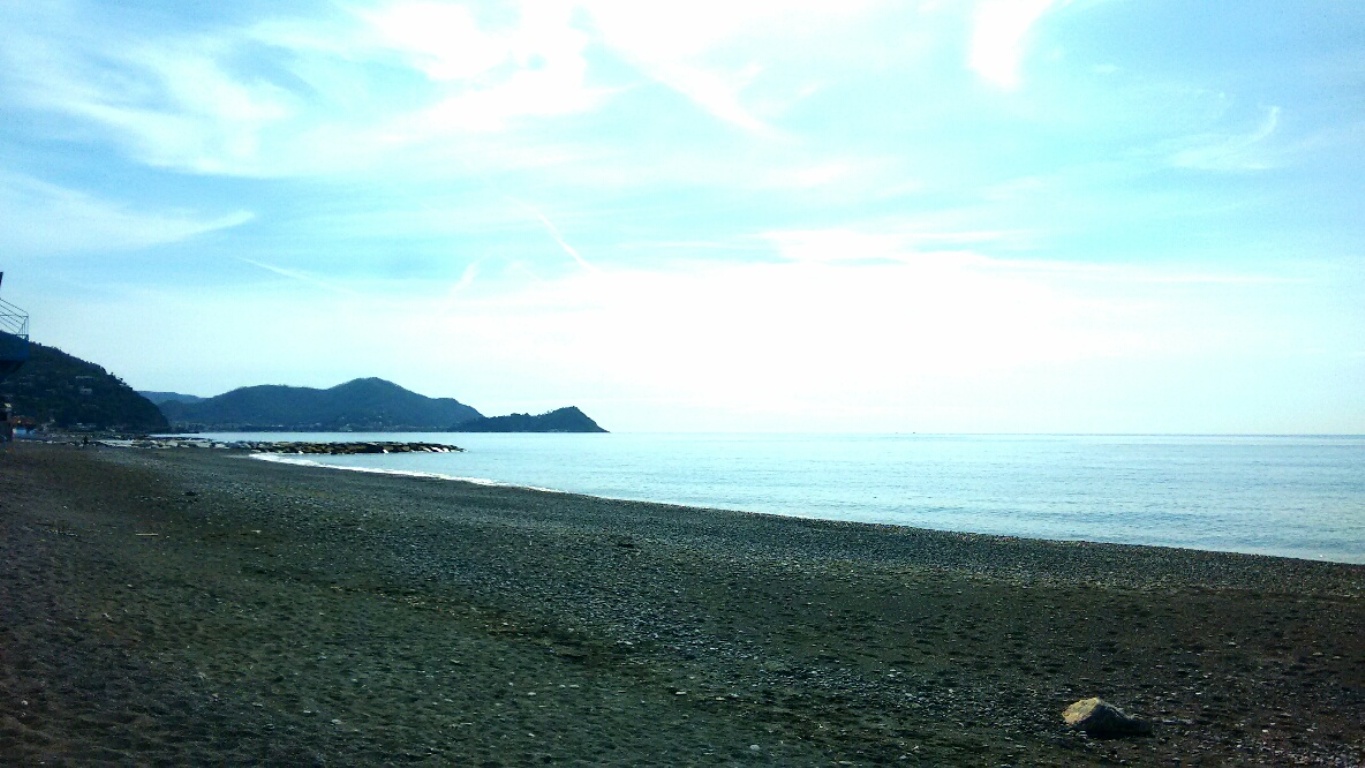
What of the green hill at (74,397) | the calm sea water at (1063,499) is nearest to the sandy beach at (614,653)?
the calm sea water at (1063,499)

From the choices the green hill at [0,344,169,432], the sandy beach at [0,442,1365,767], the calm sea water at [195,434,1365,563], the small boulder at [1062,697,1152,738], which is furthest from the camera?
the green hill at [0,344,169,432]

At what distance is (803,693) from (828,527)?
20945 mm

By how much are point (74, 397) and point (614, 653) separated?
17585 cm

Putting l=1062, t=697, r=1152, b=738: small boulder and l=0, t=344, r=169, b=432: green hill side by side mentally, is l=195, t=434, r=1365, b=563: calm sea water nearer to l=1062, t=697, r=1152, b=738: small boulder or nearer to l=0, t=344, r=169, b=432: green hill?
l=1062, t=697, r=1152, b=738: small boulder

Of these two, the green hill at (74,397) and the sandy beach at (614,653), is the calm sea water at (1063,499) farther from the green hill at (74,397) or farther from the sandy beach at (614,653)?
the green hill at (74,397)

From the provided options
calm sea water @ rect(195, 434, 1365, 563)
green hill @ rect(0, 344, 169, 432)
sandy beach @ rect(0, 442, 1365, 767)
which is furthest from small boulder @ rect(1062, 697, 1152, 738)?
green hill @ rect(0, 344, 169, 432)

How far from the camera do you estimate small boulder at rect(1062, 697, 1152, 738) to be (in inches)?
377

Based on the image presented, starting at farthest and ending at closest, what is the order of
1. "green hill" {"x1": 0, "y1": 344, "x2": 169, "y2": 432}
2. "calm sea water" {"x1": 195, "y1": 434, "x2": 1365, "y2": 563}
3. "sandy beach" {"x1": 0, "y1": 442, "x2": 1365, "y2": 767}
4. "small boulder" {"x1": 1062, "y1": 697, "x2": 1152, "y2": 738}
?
1. "green hill" {"x1": 0, "y1": 344, "x2": 169, "y2": 432}
2. "calm sea water" {"x1": 195, "y1": 434, "x2": 1365, "y2": 563}
3. "small boulder" {"x1": 1062, "y1": 697, "x2": 1152, "y2": 738}
4. "sandy beach" {"x1": 0, "y1": 442, "x2": 1365, "y2": 767}

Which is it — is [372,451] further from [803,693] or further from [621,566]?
[803,693]

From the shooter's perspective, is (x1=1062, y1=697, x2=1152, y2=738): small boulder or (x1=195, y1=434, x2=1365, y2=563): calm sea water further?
(x1=195, y1=434, x2=1365, y2=563): calm sea water

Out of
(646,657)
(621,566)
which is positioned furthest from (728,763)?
(621,566)

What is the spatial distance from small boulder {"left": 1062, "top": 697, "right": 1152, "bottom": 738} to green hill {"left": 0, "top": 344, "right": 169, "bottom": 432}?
15851 cm

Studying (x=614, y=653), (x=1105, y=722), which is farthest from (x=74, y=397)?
(x=1105, y=722)

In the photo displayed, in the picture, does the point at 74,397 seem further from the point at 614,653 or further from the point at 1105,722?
the point at 1105,722
